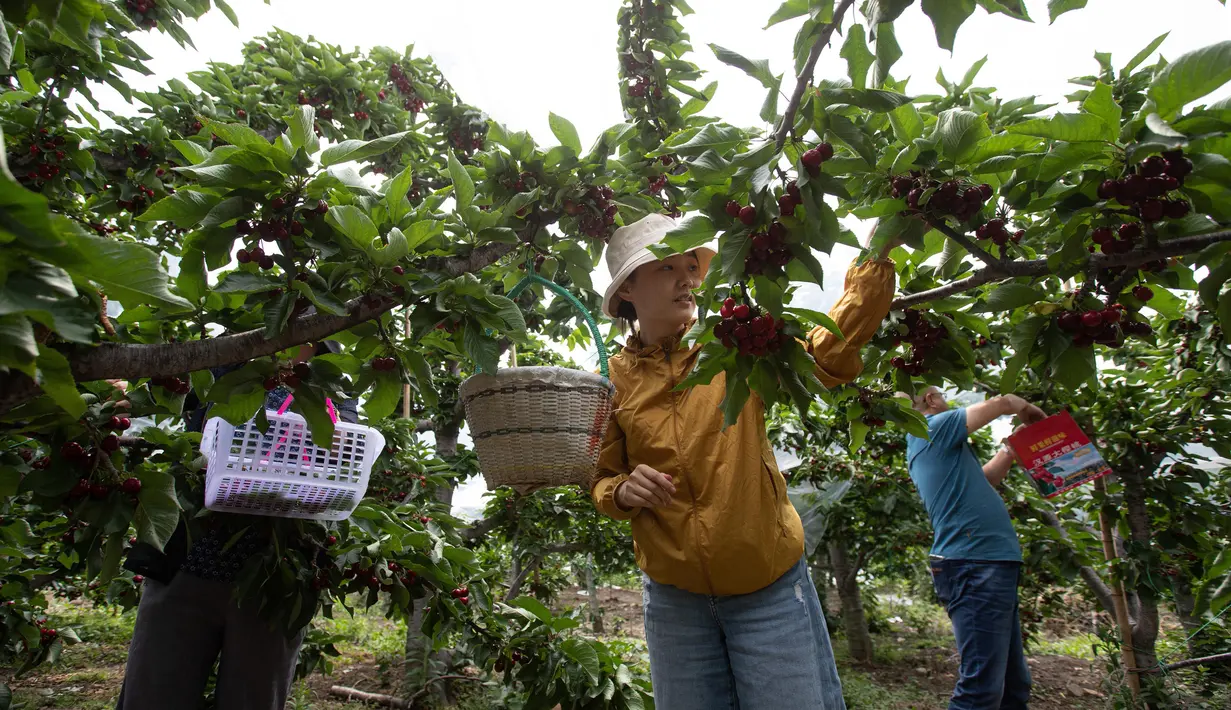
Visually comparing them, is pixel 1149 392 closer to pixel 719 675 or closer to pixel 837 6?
pixel 719 675

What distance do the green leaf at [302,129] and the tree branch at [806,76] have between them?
852mm

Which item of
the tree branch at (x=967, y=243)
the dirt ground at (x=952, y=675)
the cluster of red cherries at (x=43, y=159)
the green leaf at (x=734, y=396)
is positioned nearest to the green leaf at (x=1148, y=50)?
the tree branch at (x=967, y=243)

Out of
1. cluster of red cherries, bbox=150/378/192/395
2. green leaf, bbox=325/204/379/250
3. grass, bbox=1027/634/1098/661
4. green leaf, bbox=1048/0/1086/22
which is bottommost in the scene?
grass, bbox=1027/634/1098/661

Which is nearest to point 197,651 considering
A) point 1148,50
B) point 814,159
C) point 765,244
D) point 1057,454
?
point 765,244

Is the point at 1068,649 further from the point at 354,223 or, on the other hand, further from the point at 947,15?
the point at 354,223

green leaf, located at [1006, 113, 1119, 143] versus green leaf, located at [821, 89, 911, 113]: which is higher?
green leaf, located at [821, 89, 911, 113]

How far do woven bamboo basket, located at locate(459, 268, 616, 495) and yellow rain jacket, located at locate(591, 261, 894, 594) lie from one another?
6.3 inches

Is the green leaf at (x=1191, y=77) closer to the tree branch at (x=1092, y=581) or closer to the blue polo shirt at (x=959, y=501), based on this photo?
the blue polo shirt at (x=959, y=501)

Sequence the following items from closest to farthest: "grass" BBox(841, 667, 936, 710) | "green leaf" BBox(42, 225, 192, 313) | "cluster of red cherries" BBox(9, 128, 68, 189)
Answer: "green leaf" BBox(42, 225, 192, 313)
"cluster of red cherries" BBox(9, 128, 68, 189)
"grass" BBox(841, 667, 936, 710)

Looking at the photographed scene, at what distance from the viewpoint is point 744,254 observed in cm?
117

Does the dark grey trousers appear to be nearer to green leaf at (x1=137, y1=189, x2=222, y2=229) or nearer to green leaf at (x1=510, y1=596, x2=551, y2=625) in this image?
green leaf at (x1=510, y1=596, x2=551, y2=625)

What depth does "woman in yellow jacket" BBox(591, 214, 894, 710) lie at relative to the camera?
1.50 m

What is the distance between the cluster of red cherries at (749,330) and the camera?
1.29 m

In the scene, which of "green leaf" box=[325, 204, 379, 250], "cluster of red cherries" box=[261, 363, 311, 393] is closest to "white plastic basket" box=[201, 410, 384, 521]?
"cluster of red cherries" box=[261, 363, 311, 393]
